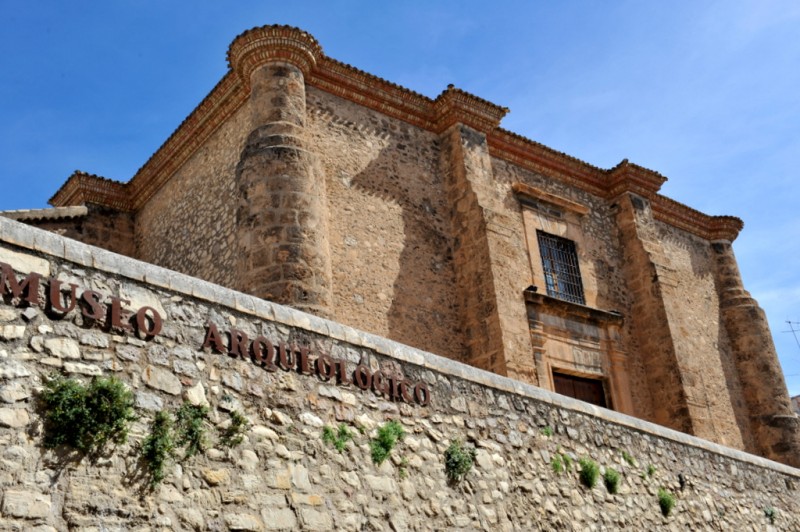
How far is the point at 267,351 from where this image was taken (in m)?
6.76

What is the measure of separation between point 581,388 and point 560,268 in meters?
2.34

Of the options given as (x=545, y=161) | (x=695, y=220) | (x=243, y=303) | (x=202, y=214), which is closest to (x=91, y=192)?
(x=202, y=214)

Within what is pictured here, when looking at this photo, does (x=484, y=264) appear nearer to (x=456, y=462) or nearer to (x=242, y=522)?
(x=456, y=462)

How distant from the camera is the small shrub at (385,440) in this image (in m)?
7.20

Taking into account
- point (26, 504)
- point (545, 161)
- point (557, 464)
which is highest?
point (545, 161)

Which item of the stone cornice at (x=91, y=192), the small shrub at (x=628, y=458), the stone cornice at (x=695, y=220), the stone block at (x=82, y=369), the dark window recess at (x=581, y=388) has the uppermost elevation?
the stone cornice at (x=695, y=220)

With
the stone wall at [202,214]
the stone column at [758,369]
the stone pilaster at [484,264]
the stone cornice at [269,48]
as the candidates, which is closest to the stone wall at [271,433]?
the stone pilaster at [484,264]

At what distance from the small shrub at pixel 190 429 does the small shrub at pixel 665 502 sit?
6516 mm

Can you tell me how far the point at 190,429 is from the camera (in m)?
5.90

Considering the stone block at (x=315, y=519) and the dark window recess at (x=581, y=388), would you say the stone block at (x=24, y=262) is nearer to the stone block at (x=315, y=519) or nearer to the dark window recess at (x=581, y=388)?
the stone block at (x=315, y=519)

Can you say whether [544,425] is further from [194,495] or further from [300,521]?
[194,495]

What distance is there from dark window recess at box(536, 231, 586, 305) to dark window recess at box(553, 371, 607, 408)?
1.49 meters

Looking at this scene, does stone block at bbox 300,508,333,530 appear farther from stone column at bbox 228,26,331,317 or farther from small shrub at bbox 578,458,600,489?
stone column at bbox 228,26,331,317

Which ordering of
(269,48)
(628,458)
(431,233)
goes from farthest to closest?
1. (431,233)
2. (269,48)
3. (628,458)
